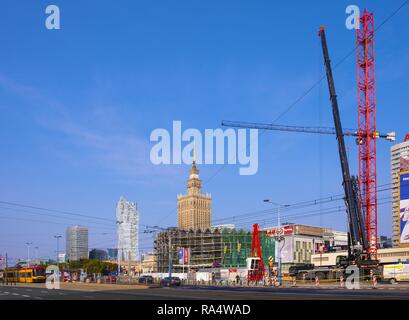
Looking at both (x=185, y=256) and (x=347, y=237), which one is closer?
(x=347, y=237)

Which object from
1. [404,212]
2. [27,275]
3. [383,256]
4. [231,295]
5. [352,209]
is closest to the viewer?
[231,295]

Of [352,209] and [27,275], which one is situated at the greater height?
[352,209]

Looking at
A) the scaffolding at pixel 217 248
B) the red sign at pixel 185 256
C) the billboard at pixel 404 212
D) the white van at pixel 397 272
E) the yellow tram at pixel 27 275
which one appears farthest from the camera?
the scaffolding at pixel 217 248

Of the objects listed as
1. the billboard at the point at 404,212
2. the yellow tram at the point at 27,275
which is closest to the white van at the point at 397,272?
the yellow tram at the point at 27,275

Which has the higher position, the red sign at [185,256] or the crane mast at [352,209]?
the crane mast at [352,209]

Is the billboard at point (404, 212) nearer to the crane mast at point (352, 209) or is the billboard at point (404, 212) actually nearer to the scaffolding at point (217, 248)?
the scaffolding at point (217, 248)

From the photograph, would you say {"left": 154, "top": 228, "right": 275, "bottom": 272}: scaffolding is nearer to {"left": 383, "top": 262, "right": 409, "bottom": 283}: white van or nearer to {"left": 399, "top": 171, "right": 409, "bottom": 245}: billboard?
{"left": 399, "top": 171, "right": 409, "bottom": 245}: billboard

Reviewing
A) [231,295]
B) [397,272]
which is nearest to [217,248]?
[397,272]

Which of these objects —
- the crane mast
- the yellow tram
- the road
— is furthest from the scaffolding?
the road

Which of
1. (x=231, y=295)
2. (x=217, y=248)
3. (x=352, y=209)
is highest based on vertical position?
(x=352, y=209)

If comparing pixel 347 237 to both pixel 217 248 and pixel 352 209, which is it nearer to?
pixel 352 209

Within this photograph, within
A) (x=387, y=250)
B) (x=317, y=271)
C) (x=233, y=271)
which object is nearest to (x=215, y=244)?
(x=387, y=250)
